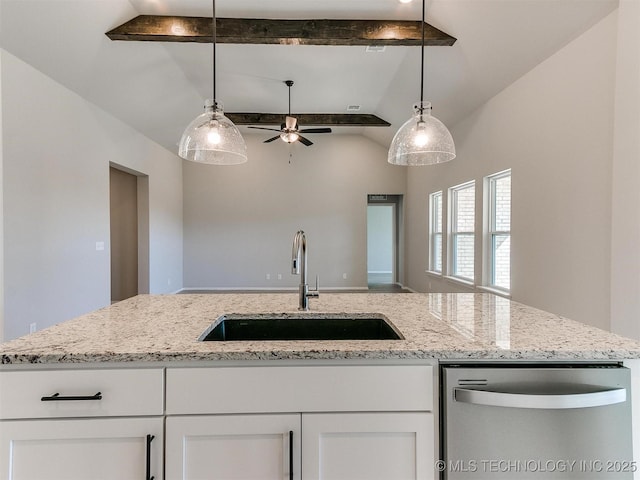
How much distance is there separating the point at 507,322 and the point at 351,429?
76 centimetres

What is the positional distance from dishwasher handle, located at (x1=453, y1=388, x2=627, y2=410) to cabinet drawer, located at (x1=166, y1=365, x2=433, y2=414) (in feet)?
0.50

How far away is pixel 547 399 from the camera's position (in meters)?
0.94

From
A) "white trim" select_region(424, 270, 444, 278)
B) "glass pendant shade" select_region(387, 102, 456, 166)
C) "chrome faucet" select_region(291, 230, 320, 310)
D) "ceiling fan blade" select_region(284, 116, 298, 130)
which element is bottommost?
"white trim" select_region(424, 270, 444, 278)

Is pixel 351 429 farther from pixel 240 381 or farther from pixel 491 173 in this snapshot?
pixel 491 173

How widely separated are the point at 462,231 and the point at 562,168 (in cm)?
230

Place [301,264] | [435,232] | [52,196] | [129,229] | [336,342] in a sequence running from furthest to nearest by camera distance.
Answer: [435,232] < [129,229] < [52,196] < [301,264] < [336,342]

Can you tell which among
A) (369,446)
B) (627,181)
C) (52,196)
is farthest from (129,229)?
(627,181)

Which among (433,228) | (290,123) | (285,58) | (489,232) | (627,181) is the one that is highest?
(285,58)

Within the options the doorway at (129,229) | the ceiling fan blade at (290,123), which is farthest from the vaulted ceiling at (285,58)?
the doorway at (129,229)

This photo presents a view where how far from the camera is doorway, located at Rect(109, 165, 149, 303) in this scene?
5.89 m

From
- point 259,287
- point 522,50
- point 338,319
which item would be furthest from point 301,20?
point 259,287

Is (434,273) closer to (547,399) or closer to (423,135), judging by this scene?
(423,135)

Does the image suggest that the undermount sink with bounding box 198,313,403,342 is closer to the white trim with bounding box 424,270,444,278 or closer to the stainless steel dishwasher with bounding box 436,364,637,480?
the stainless steel dishwasher with bounding box 436,364,637,480

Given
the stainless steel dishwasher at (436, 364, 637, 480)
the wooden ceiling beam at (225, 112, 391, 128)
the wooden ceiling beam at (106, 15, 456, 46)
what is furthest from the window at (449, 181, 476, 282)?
the stainless steel dishwasher at (436, 364, 637, 480)
